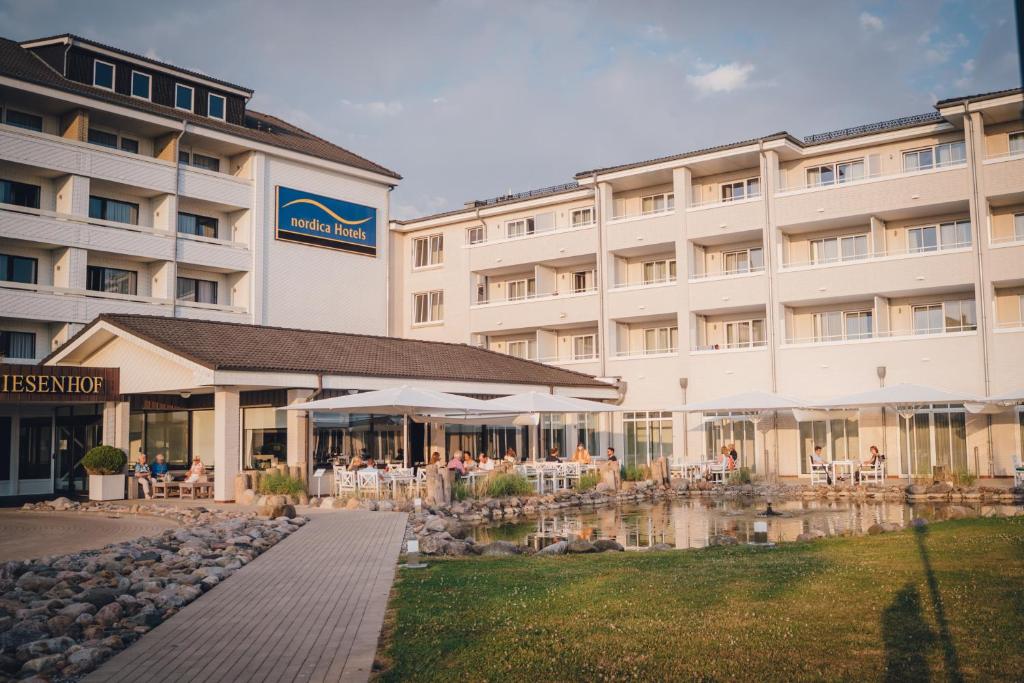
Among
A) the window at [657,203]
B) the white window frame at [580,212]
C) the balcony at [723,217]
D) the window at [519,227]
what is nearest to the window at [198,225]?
the window at [519,227]

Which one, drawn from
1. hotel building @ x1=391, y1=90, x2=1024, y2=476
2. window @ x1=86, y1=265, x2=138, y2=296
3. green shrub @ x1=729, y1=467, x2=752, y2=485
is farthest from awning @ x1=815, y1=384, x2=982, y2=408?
window @ x1=86, y1=265, x2=138, y2=296

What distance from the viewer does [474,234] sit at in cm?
4466

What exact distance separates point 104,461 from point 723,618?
794 inches

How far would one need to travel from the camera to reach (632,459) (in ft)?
125

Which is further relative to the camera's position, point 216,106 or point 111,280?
point 216,106

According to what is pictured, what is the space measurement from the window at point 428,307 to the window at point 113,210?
555 inches

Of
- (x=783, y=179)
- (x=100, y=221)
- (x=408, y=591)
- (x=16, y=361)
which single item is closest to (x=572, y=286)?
(x=783, y=179)

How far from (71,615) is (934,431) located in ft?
93.1

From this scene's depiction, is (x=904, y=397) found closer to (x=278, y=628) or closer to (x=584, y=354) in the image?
(x=584, y=354)

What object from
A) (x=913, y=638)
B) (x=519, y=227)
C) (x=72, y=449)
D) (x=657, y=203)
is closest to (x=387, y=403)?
(x=72, y=449)

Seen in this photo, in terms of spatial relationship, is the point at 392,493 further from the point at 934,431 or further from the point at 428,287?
the point at 428,287

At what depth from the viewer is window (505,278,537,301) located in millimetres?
43125

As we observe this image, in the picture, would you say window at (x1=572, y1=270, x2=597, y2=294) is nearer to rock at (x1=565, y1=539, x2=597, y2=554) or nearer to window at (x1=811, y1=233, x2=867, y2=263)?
window at (x1=811, y1=233, x2=867, y2=263)

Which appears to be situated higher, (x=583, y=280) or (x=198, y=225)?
(x=198, y=225)
